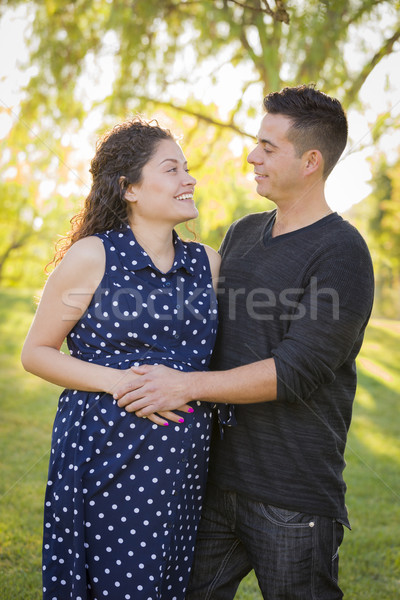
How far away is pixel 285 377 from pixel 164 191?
888mm

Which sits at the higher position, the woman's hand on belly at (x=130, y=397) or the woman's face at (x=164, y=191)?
the woman's face at (x=164, y=191)

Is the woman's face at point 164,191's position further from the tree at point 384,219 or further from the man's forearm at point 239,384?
the tree at point 384,219

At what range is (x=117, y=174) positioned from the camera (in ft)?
8.32

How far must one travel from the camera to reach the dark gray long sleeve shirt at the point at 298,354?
7.09ft

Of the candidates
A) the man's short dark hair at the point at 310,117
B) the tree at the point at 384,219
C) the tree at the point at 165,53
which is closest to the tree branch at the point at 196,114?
the tree at the point at 165,53

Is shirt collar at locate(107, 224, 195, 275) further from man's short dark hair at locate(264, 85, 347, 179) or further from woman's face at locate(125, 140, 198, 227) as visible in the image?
man's short dark hair at locate(264, 85, 347, 179)

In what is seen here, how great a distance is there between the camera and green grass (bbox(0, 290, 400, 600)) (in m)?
3.53

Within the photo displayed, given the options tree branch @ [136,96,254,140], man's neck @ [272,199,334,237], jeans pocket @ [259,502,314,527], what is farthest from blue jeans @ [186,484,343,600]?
tree branch @ [136,96,254,140]

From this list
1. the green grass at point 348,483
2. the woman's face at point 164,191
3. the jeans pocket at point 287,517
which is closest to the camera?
the jeans pocket at point 287,517

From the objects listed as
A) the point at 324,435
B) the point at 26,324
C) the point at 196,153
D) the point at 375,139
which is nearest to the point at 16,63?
the point at 196,153

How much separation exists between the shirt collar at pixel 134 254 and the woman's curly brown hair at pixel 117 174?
3.4 inches

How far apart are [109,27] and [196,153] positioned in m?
1.44

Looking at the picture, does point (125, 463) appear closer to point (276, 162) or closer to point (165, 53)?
point (276, 162)

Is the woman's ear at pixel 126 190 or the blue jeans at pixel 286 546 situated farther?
the woman's ear at pixel 126 190
